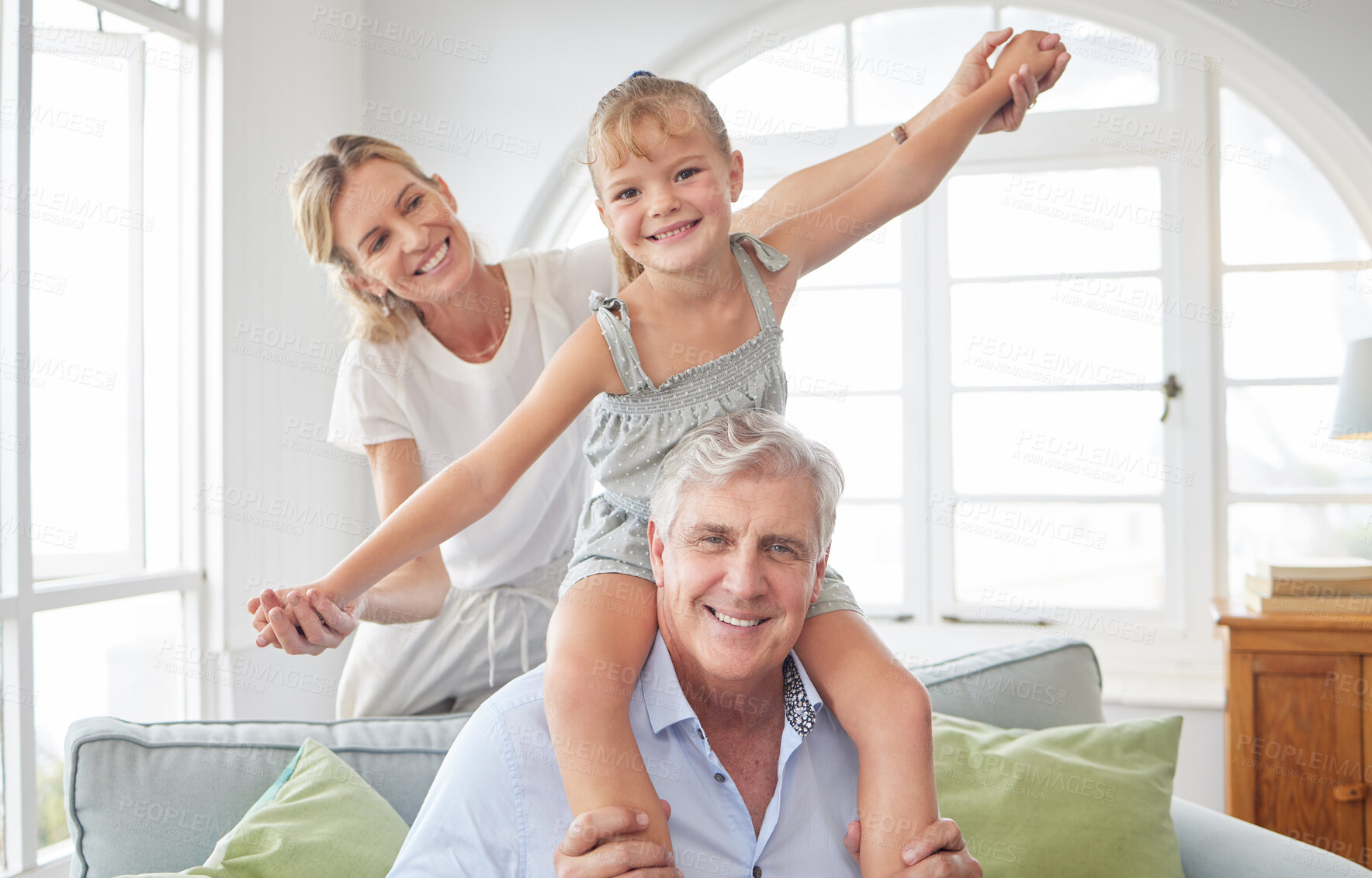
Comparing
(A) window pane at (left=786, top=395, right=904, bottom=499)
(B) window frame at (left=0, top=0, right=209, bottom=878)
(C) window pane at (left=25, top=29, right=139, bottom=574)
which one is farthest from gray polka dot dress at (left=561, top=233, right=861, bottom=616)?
(A) window pane at (left=786, top=395, right=904, bottom=499)

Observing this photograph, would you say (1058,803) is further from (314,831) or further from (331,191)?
(331,191)

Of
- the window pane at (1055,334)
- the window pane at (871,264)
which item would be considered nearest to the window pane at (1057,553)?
the window pane at (1055,334)

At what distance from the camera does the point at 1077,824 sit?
1.81 m

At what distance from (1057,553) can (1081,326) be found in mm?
824

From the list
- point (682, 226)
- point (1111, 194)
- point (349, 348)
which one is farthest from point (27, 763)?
point (1111, 194)

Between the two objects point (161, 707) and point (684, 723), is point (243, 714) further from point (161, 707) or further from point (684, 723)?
point (684, 723)

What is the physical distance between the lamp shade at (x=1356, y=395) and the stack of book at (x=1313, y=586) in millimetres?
384

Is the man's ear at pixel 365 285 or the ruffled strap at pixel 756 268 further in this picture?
the man's ear at pixel 365 285

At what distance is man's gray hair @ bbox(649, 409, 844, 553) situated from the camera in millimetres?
1353

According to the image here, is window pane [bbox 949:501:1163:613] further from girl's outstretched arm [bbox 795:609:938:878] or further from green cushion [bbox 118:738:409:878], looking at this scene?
green cushion [bbox 118:738:409:878]

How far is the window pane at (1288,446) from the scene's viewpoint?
3.48 metres

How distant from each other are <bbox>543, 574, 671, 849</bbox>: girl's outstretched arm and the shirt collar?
2cm

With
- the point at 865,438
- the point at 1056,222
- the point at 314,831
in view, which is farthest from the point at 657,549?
the point at 1056,222

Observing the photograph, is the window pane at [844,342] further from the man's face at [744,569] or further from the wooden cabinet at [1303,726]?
the man's face at [744,569]
